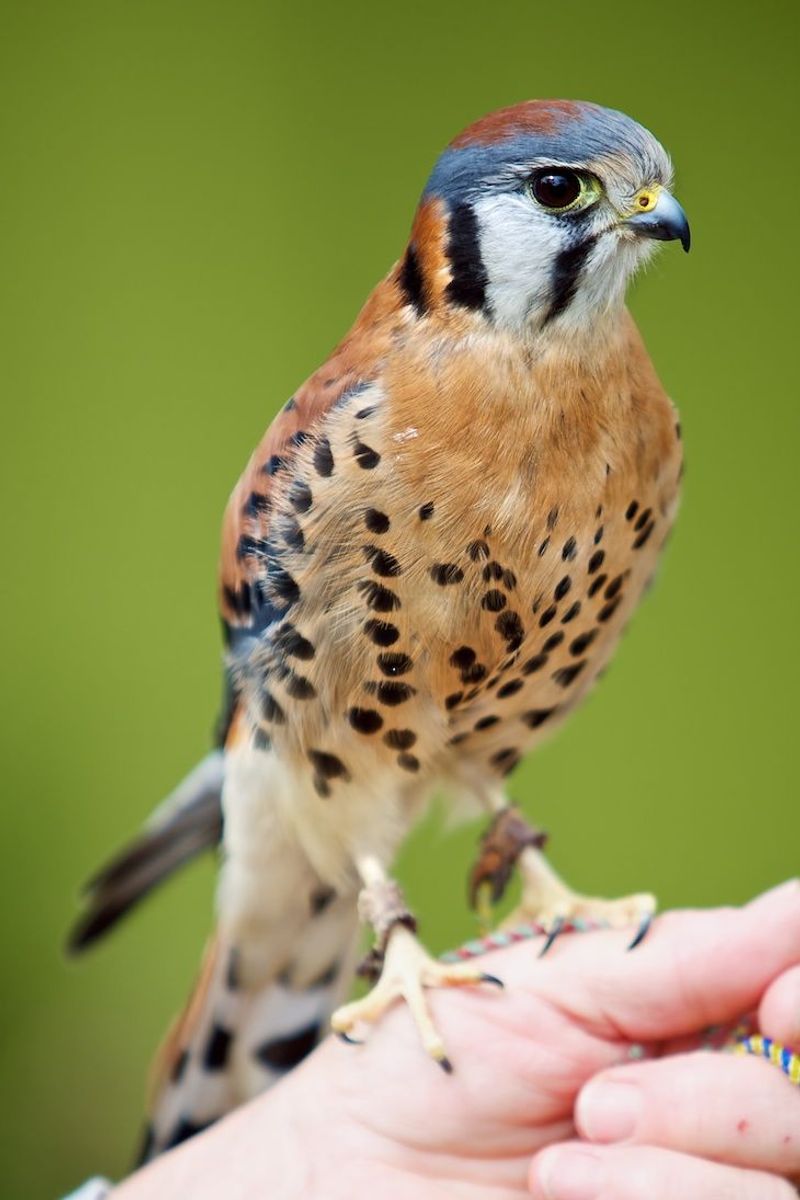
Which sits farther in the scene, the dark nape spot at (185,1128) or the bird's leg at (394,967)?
the dark nape spot at (185,1128)

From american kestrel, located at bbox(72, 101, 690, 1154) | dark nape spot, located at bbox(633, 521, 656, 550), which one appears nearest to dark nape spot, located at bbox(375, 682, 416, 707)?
american kestrel, located at bbox(72, 101, 690, 1154)

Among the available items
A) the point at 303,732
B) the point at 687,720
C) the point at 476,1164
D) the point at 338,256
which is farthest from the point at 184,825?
the point at 687,720

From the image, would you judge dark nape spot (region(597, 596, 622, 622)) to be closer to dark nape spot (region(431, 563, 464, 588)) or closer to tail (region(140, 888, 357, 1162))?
dark nape spot (region(431, 563, 464, 588))

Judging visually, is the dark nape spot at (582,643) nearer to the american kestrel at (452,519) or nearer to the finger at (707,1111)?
the american kestrel at (452,519)

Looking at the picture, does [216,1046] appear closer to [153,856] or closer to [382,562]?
[153,856]

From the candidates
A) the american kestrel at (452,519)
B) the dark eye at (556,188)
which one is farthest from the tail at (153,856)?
the dark eye at (556,188)
